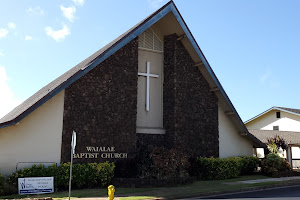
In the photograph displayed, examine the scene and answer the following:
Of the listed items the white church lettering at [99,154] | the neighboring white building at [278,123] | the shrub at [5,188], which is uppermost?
the neighboring white building at [278,123]

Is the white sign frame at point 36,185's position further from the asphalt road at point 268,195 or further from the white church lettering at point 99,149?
the asphalt road at point 268,195

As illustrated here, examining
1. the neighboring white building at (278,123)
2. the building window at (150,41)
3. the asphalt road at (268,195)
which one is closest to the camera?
the asphalt road at (268,195)

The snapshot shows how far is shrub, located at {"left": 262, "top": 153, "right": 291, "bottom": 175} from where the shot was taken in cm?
2202

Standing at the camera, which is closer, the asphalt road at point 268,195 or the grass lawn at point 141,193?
the grass lawn at point 141,193

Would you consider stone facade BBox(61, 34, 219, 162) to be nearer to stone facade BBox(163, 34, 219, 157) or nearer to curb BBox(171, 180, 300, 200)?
stone facade BBox(163, 34, 219, 157)

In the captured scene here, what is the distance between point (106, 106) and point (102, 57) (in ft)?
9.32

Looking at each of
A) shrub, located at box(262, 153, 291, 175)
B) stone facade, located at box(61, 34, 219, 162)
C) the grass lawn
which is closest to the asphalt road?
the grass lawn

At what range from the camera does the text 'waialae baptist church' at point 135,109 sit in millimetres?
16500

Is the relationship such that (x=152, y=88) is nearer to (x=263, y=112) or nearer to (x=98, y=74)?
(x=98, y=74)

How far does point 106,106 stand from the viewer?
18562 mm

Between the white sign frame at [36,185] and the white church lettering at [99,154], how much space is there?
2316mm

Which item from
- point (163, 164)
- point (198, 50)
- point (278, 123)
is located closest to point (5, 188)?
point (163, 164)

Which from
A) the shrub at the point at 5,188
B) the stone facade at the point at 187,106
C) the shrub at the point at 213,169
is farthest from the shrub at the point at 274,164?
the shrub at the point at 5,188

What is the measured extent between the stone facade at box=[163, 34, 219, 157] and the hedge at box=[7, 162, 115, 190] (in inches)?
209
